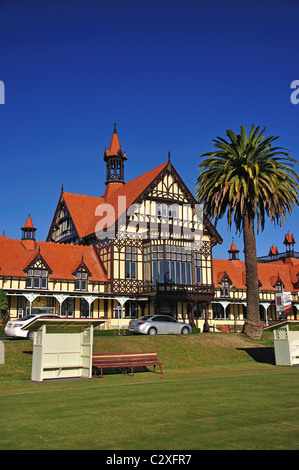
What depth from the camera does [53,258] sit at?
44094 mm

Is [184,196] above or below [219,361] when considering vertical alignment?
above

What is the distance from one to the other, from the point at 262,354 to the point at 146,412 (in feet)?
65.0

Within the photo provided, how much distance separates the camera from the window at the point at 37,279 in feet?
132

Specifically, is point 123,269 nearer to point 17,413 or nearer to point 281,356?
point 281,356

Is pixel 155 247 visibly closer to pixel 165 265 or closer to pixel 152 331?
pixel 165 265

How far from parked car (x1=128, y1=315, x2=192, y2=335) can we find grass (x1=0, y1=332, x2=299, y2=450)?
403 inches

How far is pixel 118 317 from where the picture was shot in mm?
43156

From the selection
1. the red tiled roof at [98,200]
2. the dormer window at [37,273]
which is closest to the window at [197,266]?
the red tiled roof at [98,200]

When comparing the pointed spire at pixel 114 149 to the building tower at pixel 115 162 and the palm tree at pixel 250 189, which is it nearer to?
the building tower at pixel 115 162

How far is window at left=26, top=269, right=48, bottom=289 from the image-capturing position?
4031 centimetres

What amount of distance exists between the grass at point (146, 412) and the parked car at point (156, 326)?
1024 cm
